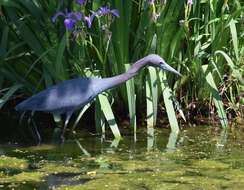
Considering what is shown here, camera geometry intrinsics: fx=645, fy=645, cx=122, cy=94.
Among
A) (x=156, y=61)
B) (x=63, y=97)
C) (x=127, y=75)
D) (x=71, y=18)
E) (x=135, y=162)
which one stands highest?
(x=71, y=18)

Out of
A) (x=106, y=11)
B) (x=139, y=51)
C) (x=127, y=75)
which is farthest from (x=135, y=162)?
(x=139, y=51)

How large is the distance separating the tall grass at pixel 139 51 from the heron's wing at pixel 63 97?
257 millimetres

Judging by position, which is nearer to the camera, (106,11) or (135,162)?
(135,162)

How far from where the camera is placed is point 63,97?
4.93 m

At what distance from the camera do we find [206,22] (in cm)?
559

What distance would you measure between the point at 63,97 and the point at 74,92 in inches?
3.7

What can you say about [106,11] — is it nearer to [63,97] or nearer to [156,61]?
[156,61]

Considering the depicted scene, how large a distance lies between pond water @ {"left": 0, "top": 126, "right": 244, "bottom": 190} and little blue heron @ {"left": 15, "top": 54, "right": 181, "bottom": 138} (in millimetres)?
300

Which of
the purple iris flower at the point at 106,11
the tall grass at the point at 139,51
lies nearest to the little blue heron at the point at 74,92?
the tall grass at the point at 139,51

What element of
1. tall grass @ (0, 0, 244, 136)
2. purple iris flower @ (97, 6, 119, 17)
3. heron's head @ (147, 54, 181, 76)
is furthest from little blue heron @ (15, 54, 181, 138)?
purple iris flower @ (97, 6, 119, 17)

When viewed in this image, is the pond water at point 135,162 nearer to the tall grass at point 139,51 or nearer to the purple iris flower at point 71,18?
the tall grass at point 139,51

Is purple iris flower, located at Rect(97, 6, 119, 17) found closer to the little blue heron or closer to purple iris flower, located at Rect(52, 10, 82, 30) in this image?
purple iris flower, located at Rect(52, 10, 82, 30)

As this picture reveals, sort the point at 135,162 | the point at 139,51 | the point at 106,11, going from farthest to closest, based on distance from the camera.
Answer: the point at 139,51, the point at 106,11, the point at 135,162

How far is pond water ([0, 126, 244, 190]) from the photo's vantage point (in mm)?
3768
